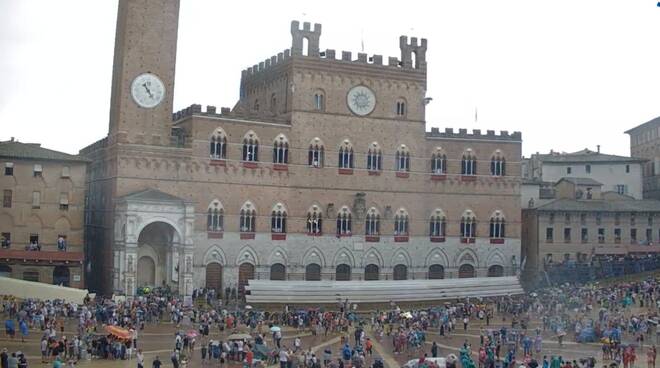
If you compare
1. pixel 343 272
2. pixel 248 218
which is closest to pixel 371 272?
pixel 343 272

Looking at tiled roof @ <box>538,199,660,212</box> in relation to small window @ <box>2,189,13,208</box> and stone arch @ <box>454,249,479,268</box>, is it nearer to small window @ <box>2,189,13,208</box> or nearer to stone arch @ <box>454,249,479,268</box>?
stone arch @ <box>454,249,479,268</box>

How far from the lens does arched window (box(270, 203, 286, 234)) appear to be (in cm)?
5938

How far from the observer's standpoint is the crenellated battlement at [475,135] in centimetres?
6512

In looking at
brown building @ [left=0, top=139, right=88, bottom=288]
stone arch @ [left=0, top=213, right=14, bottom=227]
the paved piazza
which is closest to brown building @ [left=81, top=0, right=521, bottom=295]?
brown building @ [left=0, top=139, right=88, bottom=288]

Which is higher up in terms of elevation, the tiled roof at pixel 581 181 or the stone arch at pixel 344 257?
the tiled roof at pixel 581 181

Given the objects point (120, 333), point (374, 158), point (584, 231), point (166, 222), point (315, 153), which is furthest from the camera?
point (584, 231)

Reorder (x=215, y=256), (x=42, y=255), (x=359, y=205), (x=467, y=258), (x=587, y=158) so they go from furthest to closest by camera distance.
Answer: (x=587, y=158) → (x=467, y=258) → (x=359, y=205) → (x=215, y=256) → (x=42, y=255)

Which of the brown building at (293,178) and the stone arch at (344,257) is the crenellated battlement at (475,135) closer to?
the brown building at (293,178)

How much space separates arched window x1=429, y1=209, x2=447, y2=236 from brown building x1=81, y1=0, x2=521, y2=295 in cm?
7

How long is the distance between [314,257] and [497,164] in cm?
1612

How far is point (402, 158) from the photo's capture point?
63.6 meters

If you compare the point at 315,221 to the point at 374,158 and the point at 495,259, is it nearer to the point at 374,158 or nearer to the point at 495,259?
the point at 374,158

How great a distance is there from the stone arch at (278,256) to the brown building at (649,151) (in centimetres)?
4192

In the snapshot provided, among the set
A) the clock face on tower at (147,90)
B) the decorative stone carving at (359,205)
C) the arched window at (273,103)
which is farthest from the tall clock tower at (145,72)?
the decorative stone carving at (359,205)
